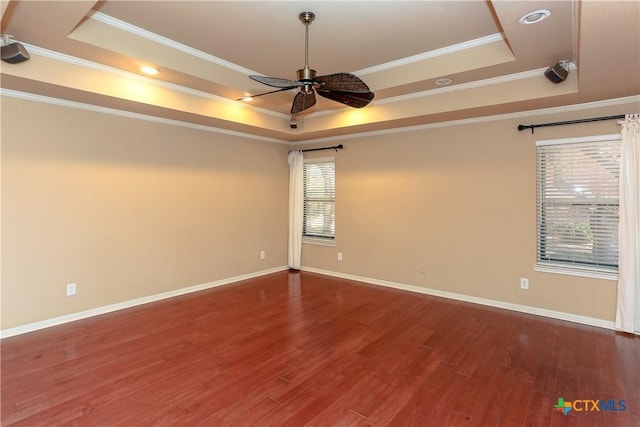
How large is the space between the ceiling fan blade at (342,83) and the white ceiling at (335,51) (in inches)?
24.6

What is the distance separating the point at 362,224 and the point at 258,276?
2027 mm

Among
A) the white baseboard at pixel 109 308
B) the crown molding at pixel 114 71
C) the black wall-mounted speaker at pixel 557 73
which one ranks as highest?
the crown molding at pixel 114 71

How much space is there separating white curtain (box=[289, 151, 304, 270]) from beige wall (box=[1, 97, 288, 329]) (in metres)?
0.71

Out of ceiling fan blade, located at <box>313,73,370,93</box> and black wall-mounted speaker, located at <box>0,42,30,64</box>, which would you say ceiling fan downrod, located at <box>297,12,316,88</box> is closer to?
ceiling fan blade, located at <box>313,73,370,93</box>

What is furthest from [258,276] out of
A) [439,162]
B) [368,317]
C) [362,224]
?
[439,162]

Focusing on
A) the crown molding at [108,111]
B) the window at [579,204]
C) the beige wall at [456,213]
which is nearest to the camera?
the crown molding at [108,111]

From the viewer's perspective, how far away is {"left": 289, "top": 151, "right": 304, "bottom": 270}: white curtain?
6.20 m

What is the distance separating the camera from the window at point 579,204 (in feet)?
11.7

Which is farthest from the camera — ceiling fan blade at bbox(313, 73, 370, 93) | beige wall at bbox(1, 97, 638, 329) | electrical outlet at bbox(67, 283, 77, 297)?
electrical outlet at bbox(67, 283, 77, 297)

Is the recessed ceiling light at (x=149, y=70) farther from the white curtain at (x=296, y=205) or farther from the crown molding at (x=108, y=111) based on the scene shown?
the white curtain at (x=296, y=205)

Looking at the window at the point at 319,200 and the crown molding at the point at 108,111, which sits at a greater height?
the crown molding at the point at 108,111

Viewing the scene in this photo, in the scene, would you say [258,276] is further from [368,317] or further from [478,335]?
[478,335]

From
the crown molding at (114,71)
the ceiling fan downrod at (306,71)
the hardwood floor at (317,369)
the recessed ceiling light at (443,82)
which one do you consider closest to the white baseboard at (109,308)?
the hardwood floor at (317,369)

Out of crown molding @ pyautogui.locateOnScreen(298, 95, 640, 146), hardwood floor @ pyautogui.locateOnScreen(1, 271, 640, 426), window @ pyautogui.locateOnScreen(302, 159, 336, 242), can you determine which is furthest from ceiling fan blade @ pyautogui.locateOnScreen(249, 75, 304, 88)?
window @ pyautogui.locateOnScreen(302, 159, 336, 242)
